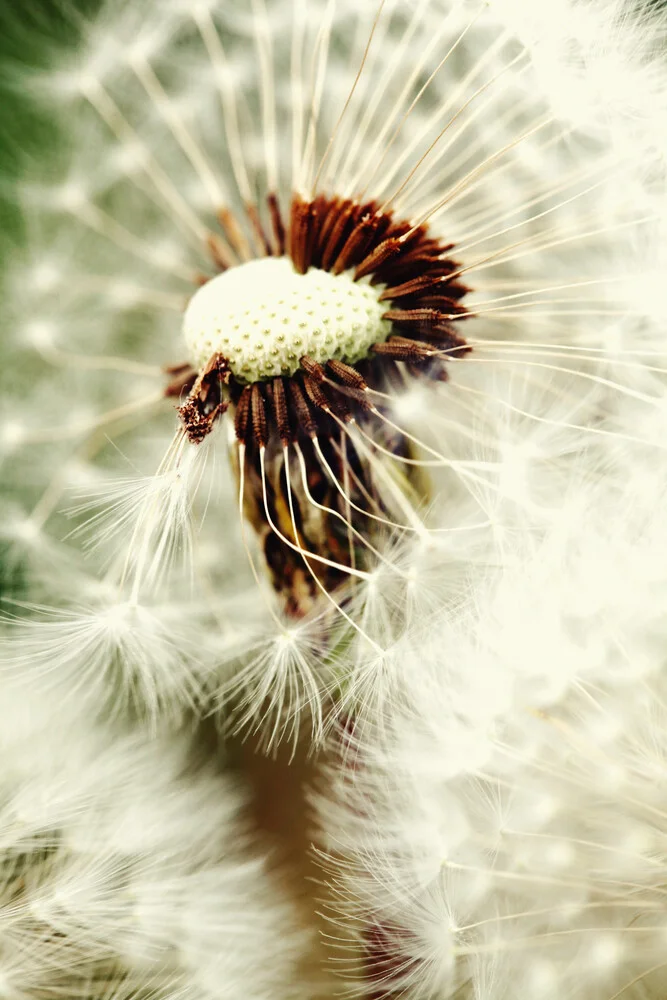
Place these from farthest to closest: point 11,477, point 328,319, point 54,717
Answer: point 11,477
point 54,717
point 328,319

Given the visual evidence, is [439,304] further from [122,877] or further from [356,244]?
[122,877]

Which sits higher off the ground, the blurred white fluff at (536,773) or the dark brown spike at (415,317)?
the dark brown spike at (415,317)

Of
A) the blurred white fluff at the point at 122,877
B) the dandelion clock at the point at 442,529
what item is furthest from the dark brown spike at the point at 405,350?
the blurred white fluff at the point at 122,877

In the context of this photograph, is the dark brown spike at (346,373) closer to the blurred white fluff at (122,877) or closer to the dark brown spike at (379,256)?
the dark brown spike at (379,256)

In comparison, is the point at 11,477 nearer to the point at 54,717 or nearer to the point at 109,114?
the point at 54,717

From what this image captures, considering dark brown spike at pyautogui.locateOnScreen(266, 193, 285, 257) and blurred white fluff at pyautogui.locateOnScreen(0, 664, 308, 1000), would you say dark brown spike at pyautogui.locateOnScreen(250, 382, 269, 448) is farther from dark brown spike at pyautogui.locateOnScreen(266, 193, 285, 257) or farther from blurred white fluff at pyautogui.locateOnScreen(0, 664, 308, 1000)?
blurred white fluff at pyautogui.locateOnScreen(0, 664, 308, 1000)

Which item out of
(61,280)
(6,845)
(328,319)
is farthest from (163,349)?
(6,845)

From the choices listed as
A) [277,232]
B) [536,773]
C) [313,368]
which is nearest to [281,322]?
[313,368]
